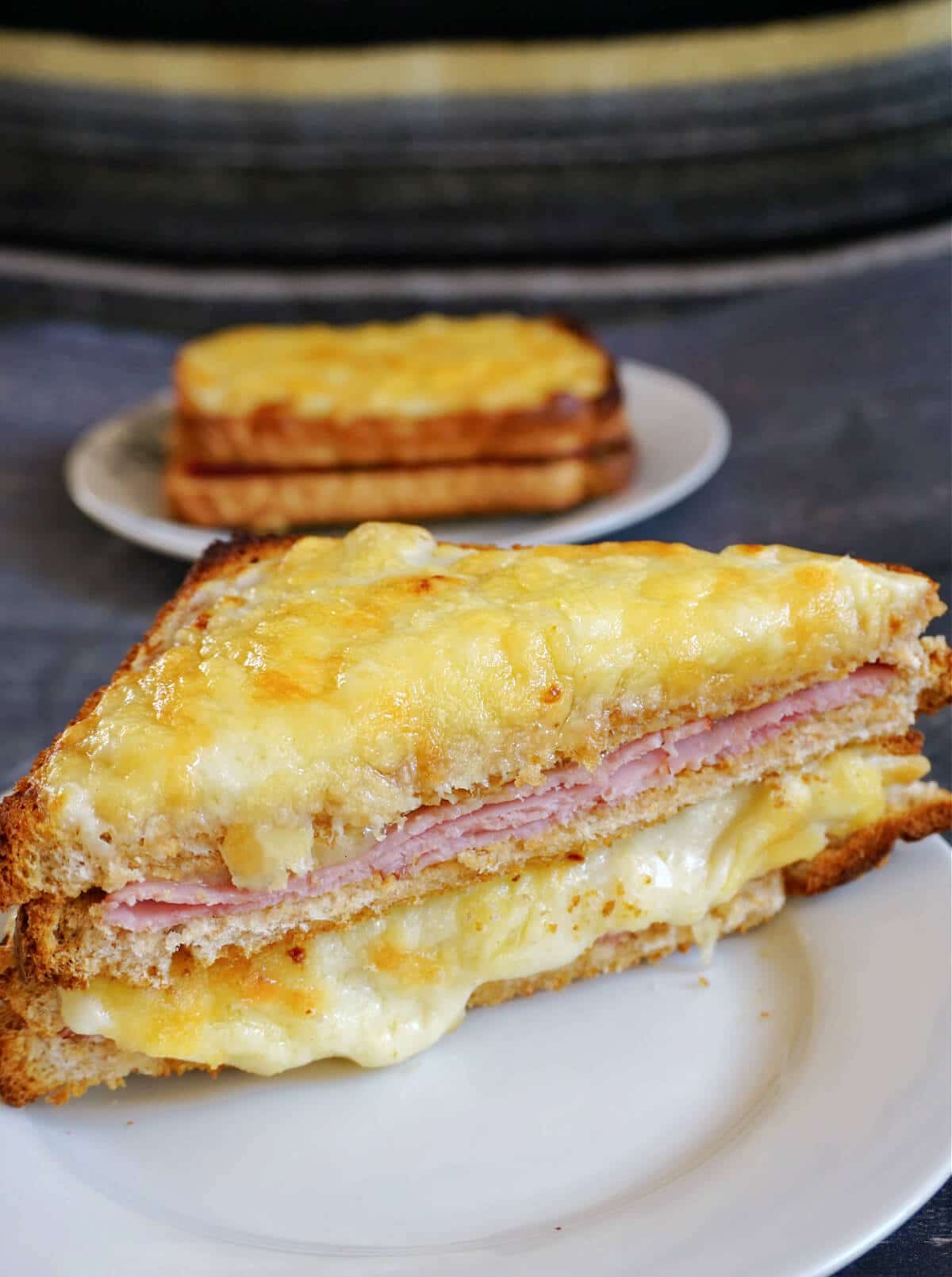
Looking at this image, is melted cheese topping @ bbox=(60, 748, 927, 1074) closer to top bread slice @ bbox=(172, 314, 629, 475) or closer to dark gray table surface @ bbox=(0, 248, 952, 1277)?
dark gray table surface @ bbox=(0, 248, 952, 1277)

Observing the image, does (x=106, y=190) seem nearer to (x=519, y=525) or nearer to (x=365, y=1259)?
(x=519, y=525)

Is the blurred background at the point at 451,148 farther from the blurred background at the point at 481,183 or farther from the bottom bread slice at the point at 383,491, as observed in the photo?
the bottom bread slice at the point at 383,491

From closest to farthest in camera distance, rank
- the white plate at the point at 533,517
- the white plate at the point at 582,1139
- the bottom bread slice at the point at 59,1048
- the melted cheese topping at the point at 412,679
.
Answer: the white plate at the point at 582,1139 < the melted cheese topping at the point at 412,679 < the bottom bread slice at the point at 59,1048 < the white plate at the point at 533,517

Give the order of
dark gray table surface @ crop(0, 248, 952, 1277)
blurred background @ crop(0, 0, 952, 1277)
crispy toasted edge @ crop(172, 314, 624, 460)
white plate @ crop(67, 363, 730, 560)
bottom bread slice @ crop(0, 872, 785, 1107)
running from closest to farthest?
1. bottom bread slice @ crop(0, 872, 785, 1107)
2. dark gray table surface @ crop(0, 248, 952, 1277)
3. white plate @ crop(67, 363, 730, 560)
4. crispy toasted edge @ crop(172, 314, 624, 460)
5. blurred background @ crop(0, 0, 952, 1277)

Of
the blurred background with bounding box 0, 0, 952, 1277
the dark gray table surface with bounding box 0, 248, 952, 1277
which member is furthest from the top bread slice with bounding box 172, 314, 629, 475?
the blurred background with bounding box 0, 0, 952, 1277

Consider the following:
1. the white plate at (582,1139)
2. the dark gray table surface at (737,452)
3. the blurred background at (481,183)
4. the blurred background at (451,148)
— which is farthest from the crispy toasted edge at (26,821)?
the blurred background at (451,148)

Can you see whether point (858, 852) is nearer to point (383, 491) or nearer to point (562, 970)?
point (562, 970)

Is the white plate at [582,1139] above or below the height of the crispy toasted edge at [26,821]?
below
